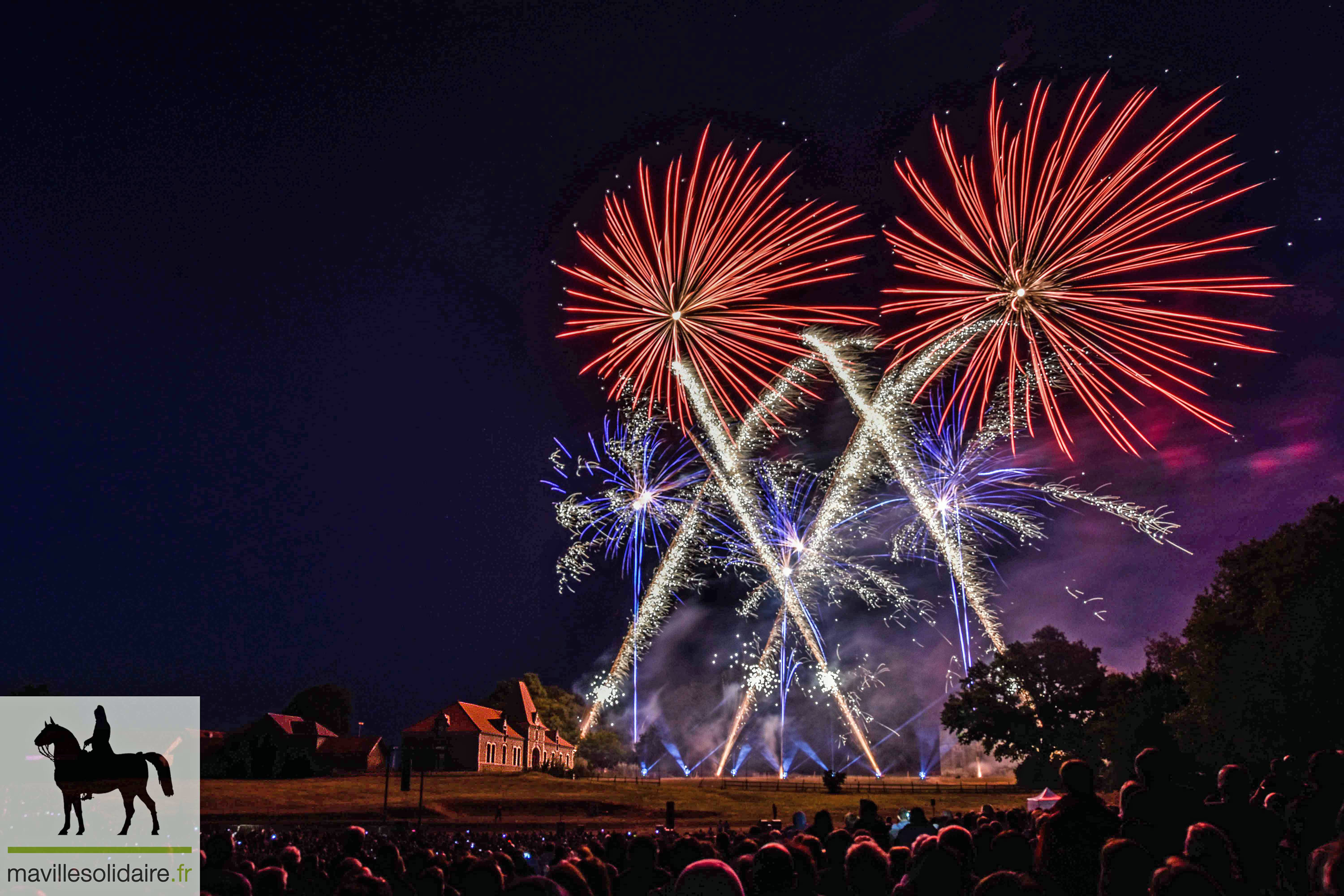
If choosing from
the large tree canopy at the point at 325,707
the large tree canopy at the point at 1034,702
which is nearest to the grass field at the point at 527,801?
the large tree canopy at the point at 1034,702

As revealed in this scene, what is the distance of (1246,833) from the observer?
8.02 meters

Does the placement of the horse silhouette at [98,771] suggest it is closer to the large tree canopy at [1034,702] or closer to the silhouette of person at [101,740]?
the silhouette of person at [101,740]

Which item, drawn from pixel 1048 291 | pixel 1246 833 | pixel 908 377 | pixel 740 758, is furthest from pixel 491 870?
pixel 740 758

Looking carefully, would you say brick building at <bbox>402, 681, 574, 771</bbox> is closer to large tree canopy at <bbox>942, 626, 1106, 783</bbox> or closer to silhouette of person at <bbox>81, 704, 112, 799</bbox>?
large tree canopy at <bbox>942, 626, 1106, 783</bbox>

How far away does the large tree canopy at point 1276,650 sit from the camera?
34.8 m

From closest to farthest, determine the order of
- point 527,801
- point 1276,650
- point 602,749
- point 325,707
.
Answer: point 1276,650, point 527,801, point 602,749, point 325,707

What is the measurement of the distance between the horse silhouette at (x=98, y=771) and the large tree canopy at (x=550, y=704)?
91.9m

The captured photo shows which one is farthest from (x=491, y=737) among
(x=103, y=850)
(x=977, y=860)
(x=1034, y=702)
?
(x=977, y=860)

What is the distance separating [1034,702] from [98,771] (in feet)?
197

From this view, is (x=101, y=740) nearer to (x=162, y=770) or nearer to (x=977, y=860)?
(x=162, y=770)

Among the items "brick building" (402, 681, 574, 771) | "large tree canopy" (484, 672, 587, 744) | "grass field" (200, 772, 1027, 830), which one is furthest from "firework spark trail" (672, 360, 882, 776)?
"large tree canopy" (484, 672, 587, 744)

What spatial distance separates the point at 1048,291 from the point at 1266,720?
21811mm

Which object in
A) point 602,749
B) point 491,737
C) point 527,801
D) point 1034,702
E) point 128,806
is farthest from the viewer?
point 602,749

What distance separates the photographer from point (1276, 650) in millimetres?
36906
